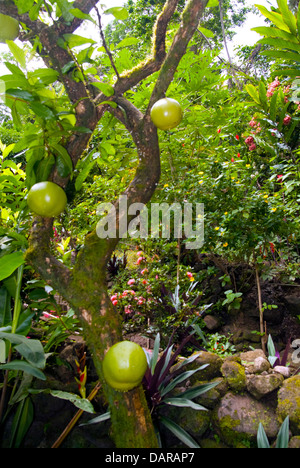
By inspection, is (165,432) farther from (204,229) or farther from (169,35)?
(169,35)

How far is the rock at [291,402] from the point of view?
1219 mm

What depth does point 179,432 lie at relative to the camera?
3.75 ft

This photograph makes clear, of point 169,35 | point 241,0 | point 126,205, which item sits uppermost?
point 241,0

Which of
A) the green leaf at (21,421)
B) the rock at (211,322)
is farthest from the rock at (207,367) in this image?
the rock at (211,322)

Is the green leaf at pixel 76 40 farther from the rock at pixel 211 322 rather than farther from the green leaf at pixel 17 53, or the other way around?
the rock at pixel 211 322

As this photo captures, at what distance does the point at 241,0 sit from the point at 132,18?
5.49 metres

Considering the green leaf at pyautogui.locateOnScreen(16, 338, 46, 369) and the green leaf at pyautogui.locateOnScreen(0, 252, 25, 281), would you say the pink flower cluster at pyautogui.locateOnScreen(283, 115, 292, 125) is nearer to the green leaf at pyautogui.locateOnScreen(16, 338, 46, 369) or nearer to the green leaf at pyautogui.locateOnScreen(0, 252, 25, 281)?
the green leaf at pyautogui.locateOnScreen(0, 252, 25, 281)

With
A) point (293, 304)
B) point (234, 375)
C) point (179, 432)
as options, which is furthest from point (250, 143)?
point (179, 432)

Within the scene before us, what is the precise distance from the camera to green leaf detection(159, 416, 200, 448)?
1.09 m

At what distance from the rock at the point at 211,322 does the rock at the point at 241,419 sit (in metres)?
1.44

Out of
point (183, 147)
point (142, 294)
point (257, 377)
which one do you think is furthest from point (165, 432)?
point (183, 147)

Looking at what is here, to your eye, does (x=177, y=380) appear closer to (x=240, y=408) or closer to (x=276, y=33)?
(x=240, y=408)
